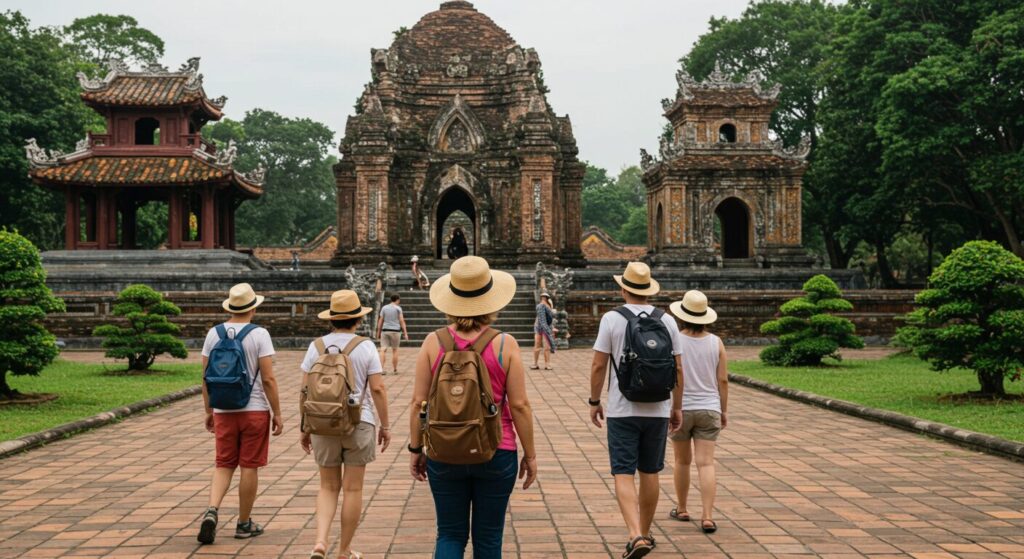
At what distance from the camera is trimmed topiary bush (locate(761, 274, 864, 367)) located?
57.0ft

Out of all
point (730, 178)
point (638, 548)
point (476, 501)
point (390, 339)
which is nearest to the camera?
point (476, 501)

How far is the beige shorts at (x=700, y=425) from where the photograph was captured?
6199mm

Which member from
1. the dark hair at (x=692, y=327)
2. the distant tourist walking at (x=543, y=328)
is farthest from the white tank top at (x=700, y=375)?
the distant tourist walking at (x=543, y=328)

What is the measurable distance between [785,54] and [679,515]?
134 ft

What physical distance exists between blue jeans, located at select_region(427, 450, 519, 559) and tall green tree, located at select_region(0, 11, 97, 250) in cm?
3636

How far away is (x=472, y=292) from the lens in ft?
14.5

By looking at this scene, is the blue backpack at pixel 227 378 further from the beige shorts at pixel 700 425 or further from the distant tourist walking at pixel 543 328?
the distant tourist walking at pixel 543 328

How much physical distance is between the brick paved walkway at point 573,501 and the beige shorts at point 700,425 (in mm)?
655

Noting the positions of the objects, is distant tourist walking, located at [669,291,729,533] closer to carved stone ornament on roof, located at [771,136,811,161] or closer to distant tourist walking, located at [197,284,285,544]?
distant tourist walking, located at [197,284,285,544]

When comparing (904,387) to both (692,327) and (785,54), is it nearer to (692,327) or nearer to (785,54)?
(692,327)

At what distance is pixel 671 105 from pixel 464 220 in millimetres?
20213

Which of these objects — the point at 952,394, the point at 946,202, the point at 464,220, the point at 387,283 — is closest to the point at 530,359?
the point at 387,283

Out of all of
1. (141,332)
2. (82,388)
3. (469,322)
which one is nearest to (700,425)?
(469,322)

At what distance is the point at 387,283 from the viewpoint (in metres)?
25.2
